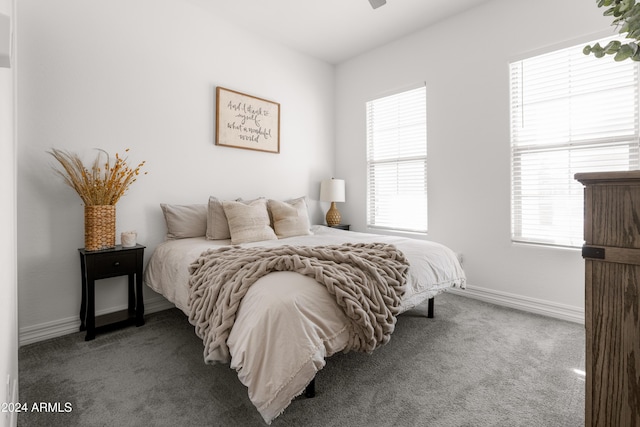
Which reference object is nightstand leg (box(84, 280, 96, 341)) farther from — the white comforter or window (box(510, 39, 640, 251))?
window (box(510, 39, 640, 251))

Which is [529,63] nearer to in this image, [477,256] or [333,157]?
[477,256]

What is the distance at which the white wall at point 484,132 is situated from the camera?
8.67 feet

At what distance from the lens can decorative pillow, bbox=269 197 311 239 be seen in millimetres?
3012

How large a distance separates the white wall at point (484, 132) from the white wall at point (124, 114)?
1.78 meters

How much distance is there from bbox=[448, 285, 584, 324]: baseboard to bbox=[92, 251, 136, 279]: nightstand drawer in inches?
122

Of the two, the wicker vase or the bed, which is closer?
the bed

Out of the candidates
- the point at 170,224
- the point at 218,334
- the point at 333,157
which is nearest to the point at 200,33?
the point at 170,224

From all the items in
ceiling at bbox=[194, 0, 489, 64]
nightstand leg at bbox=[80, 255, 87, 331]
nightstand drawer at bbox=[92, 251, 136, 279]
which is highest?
→ ceiling at bbox=[194, 0, 489, 64]

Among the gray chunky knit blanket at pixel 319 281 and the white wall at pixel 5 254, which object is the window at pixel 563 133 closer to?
the gray chunky knit blanket at pixel 319 281

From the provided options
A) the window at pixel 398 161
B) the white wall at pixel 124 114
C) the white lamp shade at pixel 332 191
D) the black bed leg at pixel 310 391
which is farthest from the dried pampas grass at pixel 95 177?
the window at pixel 398 161

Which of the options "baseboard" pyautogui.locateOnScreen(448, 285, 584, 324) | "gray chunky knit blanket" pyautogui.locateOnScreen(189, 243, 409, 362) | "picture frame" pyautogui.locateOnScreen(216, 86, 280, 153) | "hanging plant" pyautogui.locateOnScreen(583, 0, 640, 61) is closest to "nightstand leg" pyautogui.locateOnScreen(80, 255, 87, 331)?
"gray chunky knit blanket" pyautogui.locateOnScreen(189, 243, 409, 362)

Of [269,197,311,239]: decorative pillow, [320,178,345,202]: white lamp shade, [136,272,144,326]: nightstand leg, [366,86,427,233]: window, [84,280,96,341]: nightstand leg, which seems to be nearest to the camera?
[84,280,96,341]: nightstand leg

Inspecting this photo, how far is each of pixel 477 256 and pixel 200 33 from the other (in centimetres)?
359

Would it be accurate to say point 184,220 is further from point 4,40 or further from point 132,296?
point 4,40
